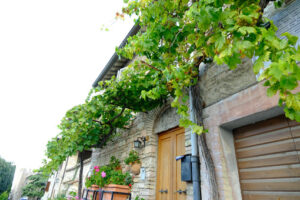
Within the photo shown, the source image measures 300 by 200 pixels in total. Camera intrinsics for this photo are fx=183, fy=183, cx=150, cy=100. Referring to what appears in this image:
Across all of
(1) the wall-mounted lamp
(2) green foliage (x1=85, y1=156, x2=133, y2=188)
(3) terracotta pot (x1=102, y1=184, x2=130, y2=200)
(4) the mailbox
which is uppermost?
(1) the wall-mounted lamp

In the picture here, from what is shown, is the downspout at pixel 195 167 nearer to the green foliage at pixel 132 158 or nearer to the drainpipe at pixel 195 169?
the drainpipe at pixel 195 169

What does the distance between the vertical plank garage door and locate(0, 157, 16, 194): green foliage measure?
2051 centimetres

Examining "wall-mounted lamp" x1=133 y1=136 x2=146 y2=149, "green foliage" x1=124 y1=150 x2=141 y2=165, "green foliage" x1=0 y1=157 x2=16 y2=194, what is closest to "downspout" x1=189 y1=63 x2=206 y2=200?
"wall-mounted lamp" x1=133 y1=136 x2=146 y2=149

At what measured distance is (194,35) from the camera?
2.29 meters

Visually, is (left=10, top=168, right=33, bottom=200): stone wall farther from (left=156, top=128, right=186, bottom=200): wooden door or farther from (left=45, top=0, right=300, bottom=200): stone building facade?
(left=45, top=0, right=300, bottom=200): stone building facade

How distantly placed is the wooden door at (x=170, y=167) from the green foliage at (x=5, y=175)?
18.6m

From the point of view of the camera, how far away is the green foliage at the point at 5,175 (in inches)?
631

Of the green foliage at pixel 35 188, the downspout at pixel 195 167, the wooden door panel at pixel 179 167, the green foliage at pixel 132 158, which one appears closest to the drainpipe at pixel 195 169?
the downspout at pixel 195 167

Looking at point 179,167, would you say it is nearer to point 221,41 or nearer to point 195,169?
point 195,169

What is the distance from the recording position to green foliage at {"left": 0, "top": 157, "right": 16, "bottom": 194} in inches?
631

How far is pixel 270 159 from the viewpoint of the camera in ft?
7.38

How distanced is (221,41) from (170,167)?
115 inches

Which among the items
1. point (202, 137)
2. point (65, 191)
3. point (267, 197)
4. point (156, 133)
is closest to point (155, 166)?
point (156, 133)

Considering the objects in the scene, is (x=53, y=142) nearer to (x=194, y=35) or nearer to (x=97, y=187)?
(x=97, y=187)
